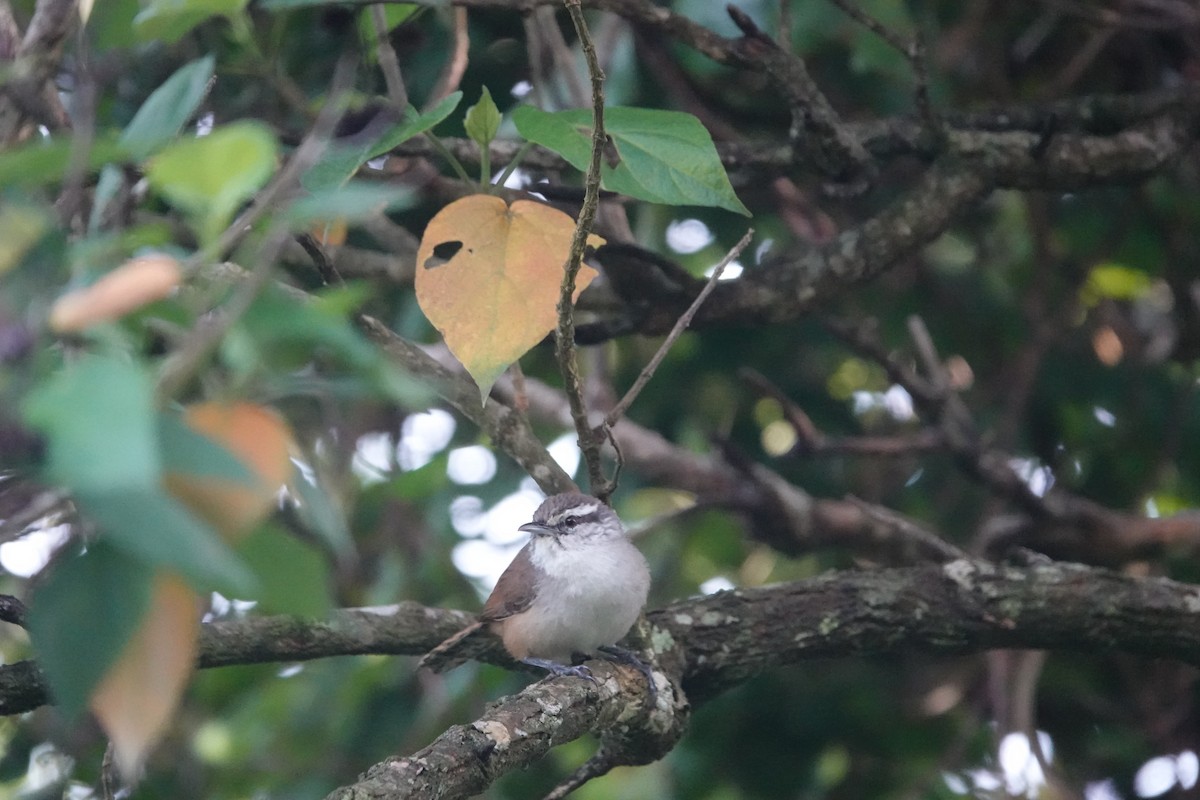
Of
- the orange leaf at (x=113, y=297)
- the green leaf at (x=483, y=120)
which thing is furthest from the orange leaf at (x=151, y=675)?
the green leaf at (x=483, y=120)

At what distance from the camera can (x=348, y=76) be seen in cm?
334

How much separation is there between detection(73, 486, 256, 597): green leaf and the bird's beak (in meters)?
3.68

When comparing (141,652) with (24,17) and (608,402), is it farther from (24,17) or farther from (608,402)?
(608,402)

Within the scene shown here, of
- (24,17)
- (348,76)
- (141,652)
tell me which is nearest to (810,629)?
(348,76)

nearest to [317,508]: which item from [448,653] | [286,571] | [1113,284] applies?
[286,571]

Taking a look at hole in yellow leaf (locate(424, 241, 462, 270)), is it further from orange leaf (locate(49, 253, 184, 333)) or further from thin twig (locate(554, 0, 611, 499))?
orange leaf (locate(49, 253, 184, 333))

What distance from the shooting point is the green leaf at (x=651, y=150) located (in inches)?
105

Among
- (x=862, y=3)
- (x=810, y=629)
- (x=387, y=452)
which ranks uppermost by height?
(x=862, y=3)

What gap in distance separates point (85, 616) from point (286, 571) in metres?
0.21

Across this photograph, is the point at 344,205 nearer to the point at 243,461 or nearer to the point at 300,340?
the point at 300,340

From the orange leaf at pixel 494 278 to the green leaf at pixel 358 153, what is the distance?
0.80 ft

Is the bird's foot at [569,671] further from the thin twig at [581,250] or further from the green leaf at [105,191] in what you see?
the green leaf at [105,191]

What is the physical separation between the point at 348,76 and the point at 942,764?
3.74m

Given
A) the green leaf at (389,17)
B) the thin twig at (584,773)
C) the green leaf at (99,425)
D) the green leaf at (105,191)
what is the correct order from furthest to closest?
the green leaf at (389,17)
the thin twig at (584,773)
the green leaf at (105,191)
the green leaf at (99,425)
